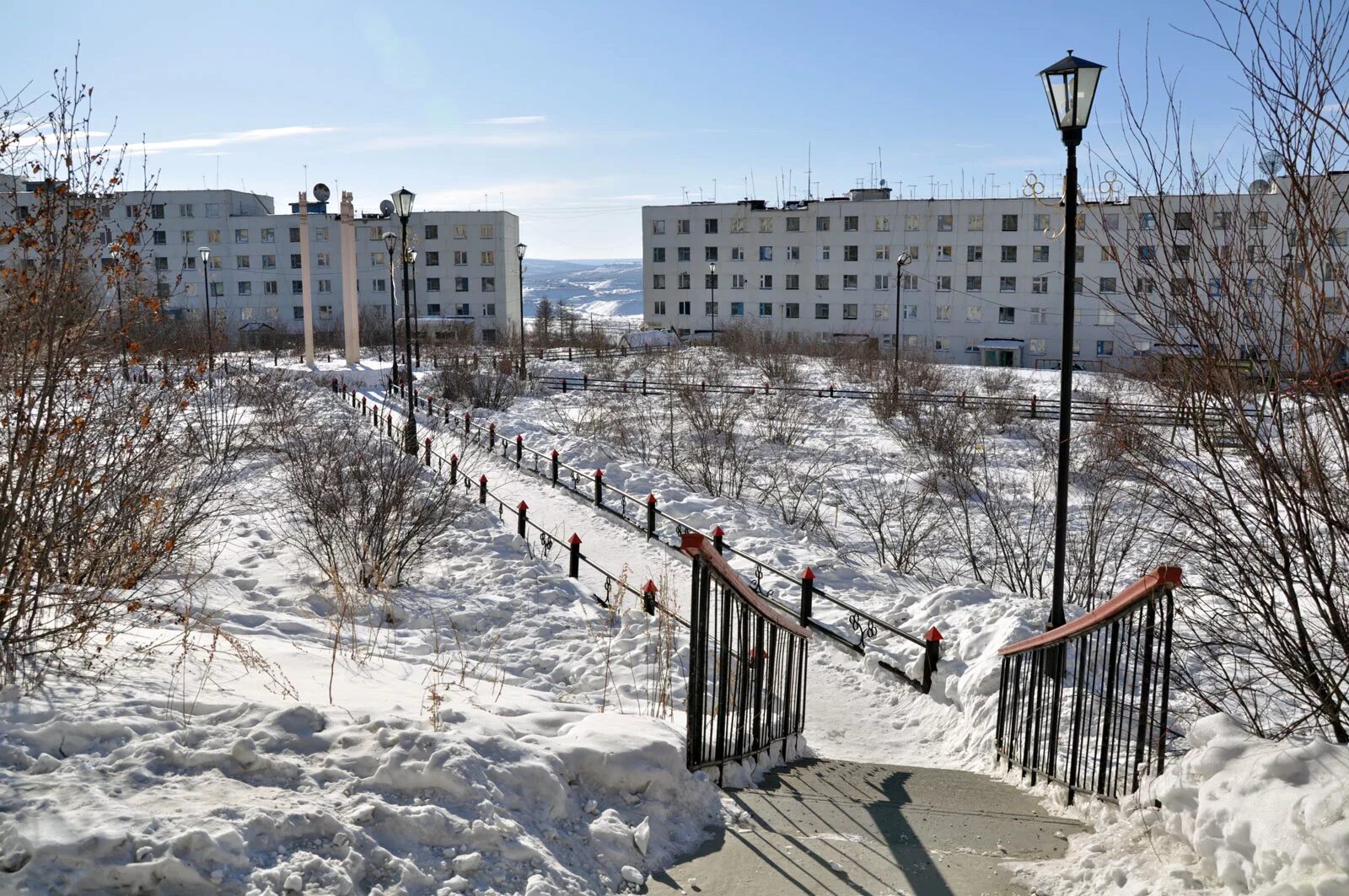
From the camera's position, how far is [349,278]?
2028 inches

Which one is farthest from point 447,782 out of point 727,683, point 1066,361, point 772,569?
point 772,569

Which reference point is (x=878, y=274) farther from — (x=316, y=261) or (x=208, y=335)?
(x=208, y=335)

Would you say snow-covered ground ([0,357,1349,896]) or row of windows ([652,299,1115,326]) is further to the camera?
row of windows ([652,299,1115,326])

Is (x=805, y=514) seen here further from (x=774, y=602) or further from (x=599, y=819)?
(x=599, y=819)

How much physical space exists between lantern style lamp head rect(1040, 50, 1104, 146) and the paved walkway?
5278 millimetres

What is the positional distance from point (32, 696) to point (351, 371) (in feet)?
145

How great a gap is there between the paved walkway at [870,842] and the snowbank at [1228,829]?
0.30 m

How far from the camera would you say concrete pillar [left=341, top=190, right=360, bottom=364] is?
168 ft

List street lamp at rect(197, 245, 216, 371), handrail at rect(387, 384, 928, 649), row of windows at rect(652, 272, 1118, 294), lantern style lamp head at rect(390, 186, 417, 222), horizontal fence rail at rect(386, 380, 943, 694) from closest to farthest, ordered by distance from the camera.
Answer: horizontal fence rail at rect(386, 380, 943, 694), handrail at rect(387, 384, 928, 649), lantern style lamp head at rect(390, 186, 417, 222), street lamp at rect(197, 245, 216, 371), row of windows at rect(652, 272, 1118, 294)

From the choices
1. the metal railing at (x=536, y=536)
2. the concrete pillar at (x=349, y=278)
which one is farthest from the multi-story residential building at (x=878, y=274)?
the metal railing at (x=536, y=536)

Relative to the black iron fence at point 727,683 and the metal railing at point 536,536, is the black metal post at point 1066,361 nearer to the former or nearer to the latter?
the black iron fence at point 727,683

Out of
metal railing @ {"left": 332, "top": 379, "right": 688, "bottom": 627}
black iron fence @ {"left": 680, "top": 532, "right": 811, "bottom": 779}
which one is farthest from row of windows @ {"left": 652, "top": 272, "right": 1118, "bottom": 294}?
black iron fence @ {"left": 680, "top": 532, "right": 811, "bottom": 779}

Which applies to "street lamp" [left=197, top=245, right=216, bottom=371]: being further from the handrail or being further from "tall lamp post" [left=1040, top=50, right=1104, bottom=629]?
"tall lamp post" [left=1040, top=50, right=1104, bottom=629]

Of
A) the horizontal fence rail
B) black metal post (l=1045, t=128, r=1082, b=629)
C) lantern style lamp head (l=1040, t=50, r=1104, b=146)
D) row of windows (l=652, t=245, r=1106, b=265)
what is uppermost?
row of windows (l=652, t=245, r=1106, b=265)
